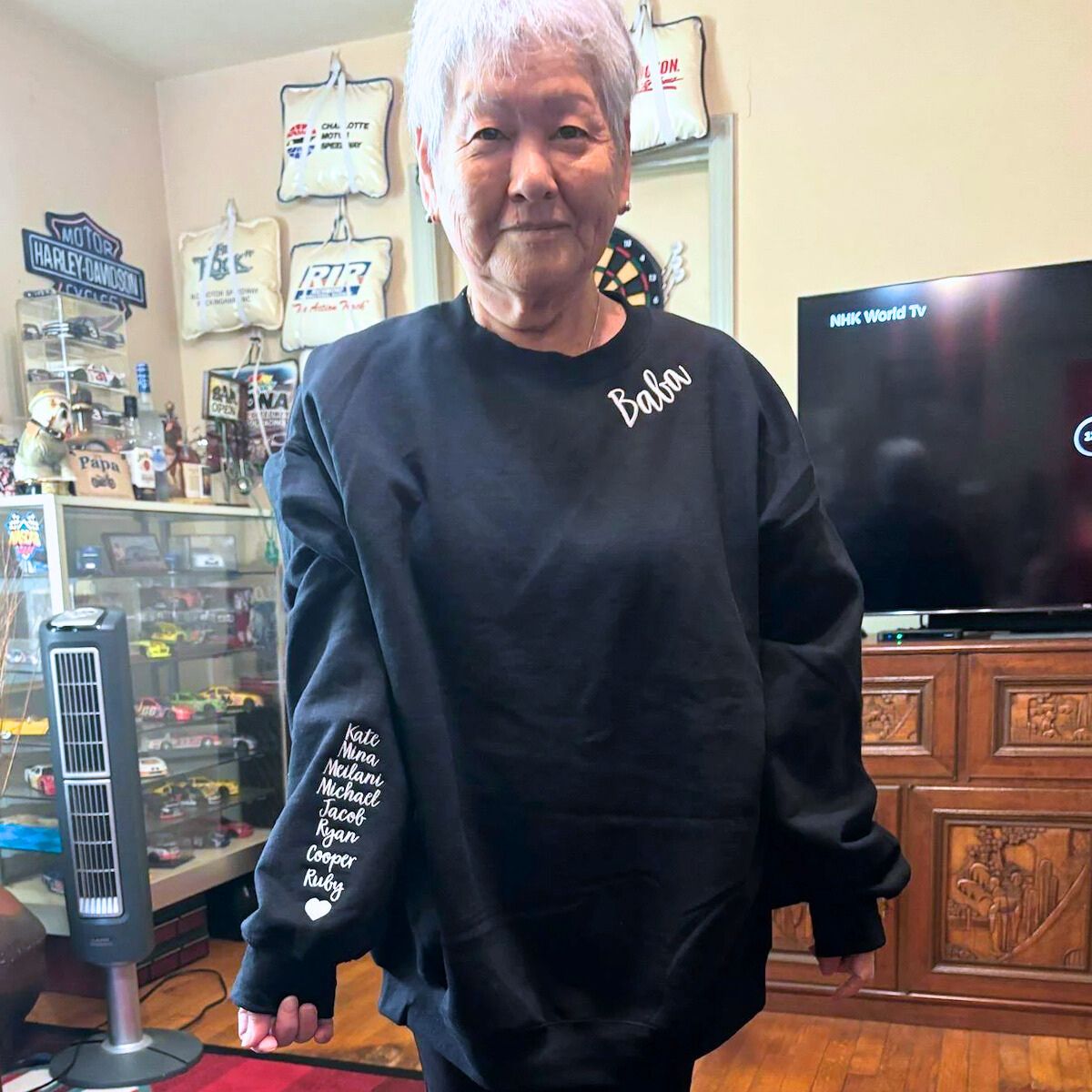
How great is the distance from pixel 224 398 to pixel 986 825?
2360mm

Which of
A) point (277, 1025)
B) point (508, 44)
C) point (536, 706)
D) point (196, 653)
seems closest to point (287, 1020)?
point (277, 1025)

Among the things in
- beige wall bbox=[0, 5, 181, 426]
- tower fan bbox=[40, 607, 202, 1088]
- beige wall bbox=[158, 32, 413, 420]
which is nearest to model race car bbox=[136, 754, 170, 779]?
tower fan bbox=[40, 607, 202, 1088]

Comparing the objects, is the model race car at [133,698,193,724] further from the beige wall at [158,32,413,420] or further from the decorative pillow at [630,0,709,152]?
the decorative pillow at [630,0,709,152]

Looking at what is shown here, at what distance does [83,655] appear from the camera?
70.9 inches

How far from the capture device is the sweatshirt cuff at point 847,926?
0.72 meters

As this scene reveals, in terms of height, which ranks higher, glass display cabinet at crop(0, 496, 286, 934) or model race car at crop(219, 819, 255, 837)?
glass display cabinet at crop(0, 496, 286, 934)

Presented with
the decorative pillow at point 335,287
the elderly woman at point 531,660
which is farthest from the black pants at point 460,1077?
the decorative pillow at point 335,287

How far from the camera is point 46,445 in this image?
208 centimetres

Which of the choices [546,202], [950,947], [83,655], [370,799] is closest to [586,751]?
[370,799]

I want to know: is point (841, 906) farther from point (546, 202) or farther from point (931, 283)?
point (931, 283)

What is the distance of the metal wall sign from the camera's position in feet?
8.12

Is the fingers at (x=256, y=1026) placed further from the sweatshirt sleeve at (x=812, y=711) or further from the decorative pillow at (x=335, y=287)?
the decorative pillow at (x=335, y=287)

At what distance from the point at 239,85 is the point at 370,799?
112 inches

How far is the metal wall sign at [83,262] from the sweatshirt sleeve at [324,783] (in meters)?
2.26
